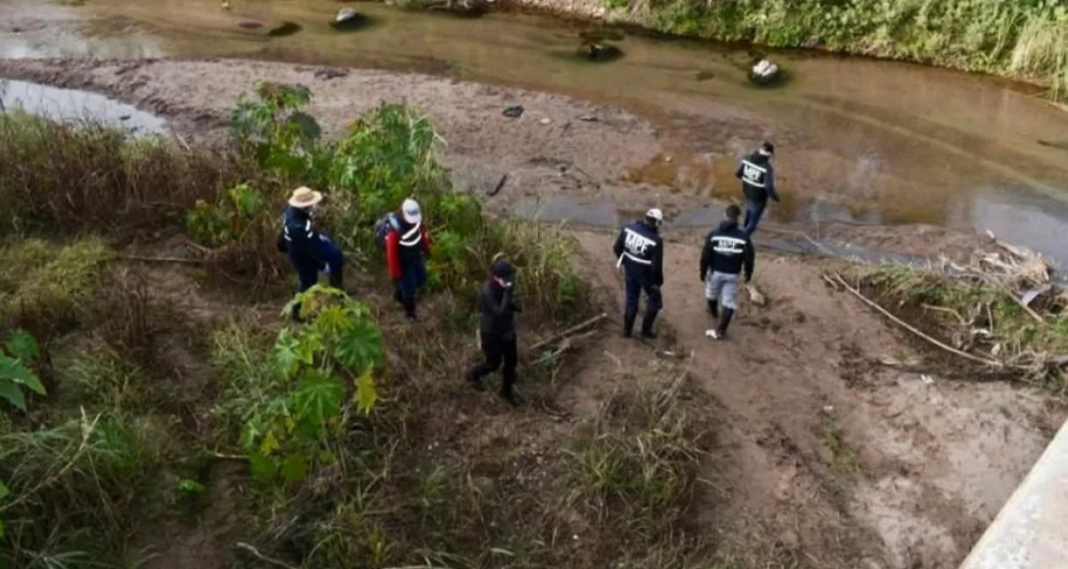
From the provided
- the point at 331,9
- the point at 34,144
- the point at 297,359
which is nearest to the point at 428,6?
the point at 331,9

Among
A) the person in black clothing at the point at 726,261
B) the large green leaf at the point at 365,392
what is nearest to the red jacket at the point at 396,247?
the large green leaf at the point at 365,392

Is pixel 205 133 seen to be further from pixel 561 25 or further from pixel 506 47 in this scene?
pixel 561 25

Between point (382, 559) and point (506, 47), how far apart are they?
11766 millimetres

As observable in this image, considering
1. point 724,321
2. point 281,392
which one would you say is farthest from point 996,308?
point 281,392

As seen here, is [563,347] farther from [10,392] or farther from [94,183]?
[94,183]

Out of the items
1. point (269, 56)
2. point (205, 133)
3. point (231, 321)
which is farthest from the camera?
point (269, 56)

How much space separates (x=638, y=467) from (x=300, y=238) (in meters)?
3.31

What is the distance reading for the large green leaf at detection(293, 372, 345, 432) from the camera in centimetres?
644

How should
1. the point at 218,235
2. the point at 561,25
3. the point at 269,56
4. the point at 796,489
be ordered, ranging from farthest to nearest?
the point at 561,25 < the point at 269,56 < the point at 218,235 < the point at 796,489

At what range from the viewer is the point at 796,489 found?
7.49 m

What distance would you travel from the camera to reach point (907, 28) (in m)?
15.5

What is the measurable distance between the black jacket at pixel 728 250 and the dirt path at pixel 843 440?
847mm

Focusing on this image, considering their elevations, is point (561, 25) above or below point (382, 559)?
above

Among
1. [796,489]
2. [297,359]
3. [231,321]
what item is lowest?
[796,489]
